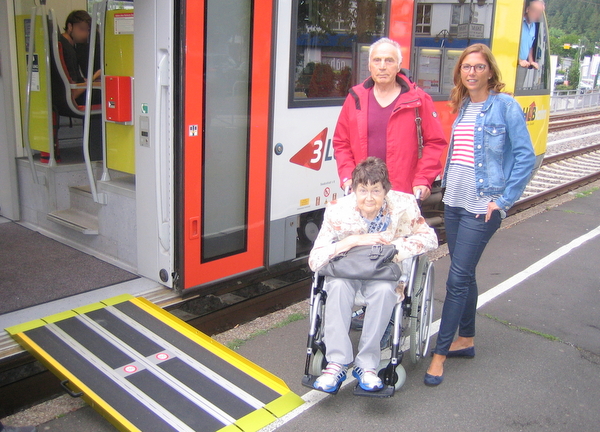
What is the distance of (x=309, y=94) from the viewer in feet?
15.8

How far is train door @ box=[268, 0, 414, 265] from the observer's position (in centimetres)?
458

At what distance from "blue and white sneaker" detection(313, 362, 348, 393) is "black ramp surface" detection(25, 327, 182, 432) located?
79 cm

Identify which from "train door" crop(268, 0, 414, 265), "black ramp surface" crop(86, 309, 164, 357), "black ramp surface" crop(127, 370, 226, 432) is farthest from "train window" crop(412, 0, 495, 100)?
"black ramp surface" crop(127, 370, 226, 432)

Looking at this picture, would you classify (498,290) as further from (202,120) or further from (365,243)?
(202,120)

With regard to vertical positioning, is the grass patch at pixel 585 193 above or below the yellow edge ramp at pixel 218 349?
above

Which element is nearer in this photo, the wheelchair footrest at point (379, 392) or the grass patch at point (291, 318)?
the wheelchair footrest at point (379, 392)

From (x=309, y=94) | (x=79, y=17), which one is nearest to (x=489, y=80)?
(x=309, y=94)

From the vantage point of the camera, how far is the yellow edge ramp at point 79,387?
9.49 feet

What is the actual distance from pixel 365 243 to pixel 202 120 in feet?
4.73

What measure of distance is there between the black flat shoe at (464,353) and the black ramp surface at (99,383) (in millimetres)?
1945

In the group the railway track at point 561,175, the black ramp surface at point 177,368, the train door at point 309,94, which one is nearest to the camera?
the black ramp surface at point 177,368

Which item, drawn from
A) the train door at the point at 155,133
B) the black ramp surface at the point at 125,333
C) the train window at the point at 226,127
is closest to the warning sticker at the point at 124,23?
the train door at the point at 155,133

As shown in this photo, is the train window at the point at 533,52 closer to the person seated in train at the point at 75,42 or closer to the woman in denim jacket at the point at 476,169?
A: the woman in denim jacket at the point at 476,169

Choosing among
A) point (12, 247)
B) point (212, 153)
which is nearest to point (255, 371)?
point (212, 153)
